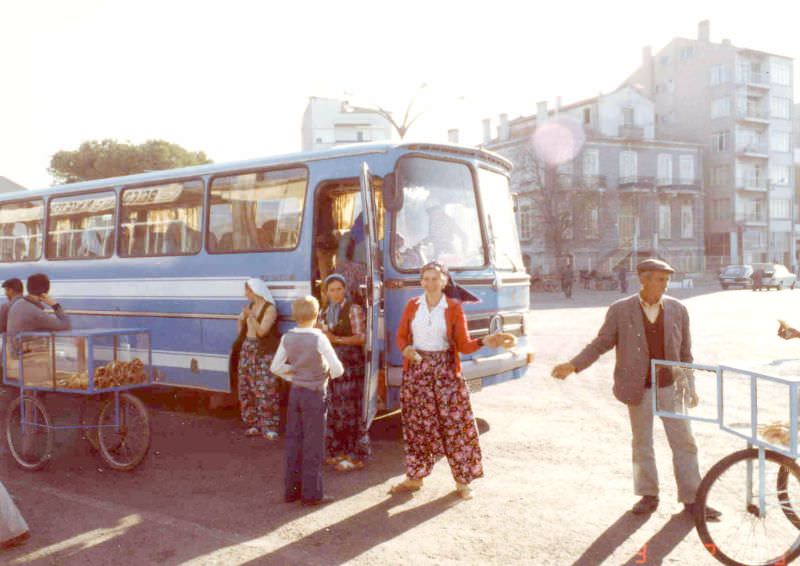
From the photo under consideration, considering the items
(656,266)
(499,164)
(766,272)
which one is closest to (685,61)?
(766,272)

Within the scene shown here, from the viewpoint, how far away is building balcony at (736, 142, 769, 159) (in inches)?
2389

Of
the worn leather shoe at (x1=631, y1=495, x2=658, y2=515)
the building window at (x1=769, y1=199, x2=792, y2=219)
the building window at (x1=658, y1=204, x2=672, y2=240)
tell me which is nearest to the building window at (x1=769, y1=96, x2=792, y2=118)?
the building window at (x1=769, y1=199, x2=792, y2=219)

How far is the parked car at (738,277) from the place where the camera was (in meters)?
44.8

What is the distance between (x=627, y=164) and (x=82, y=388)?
172 feet

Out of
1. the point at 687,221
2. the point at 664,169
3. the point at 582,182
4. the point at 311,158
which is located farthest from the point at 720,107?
the point at 311,158

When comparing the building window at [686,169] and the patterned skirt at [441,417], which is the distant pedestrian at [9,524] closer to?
the patterned skirt at [441,417]

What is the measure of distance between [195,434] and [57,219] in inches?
196

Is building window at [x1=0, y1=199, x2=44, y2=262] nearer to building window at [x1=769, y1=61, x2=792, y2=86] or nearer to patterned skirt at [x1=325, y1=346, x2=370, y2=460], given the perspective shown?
patterned skirt at [x1=325, y1=346, x2=370, y2=460]

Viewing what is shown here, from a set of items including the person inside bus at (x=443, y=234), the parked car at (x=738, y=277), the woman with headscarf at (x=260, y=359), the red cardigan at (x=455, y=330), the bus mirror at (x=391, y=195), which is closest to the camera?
the red cardigan at (x=455, y=330)

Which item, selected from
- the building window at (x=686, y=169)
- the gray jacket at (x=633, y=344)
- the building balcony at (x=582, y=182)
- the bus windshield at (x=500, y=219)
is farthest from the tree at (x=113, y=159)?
the gray jacket at (x=633, y=344)

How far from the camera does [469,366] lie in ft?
27.8

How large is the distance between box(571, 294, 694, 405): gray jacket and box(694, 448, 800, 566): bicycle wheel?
1.07 m

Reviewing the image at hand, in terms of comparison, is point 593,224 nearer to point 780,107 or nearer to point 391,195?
point 780,107

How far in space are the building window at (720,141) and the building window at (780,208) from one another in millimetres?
7036
